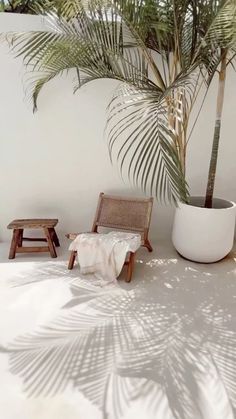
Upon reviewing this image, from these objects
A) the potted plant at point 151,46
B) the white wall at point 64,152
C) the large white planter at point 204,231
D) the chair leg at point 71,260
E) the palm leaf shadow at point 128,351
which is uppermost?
the potted plant at point 151,46

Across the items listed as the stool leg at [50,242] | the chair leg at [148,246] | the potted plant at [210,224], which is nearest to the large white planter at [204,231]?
the potted plant at [210,224]

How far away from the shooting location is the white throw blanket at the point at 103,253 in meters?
2.52

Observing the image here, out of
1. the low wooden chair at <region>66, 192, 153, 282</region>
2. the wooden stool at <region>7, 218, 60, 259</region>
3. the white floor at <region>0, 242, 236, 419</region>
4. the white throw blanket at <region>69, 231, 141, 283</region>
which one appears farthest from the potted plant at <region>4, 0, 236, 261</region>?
the wooden stool at <region>7, 218, 60, 259</region>

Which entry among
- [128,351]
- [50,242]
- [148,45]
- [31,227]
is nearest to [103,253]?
[50,242]

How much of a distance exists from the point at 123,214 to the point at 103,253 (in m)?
0.65

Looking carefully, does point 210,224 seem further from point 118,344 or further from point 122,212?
point 118,344

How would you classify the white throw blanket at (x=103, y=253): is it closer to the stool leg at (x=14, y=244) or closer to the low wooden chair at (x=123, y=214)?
the low wooden chair at (x=123, y=214)

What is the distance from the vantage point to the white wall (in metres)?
2.92

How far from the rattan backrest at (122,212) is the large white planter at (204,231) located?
1.17 ft

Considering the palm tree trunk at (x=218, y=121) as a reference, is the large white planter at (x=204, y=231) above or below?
below

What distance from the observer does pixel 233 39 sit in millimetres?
1963

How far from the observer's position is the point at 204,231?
8.87ft

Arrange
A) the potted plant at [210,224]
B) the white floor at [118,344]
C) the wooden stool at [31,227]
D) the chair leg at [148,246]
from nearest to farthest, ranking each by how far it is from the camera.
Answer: the white floor at [118,344] < the potted plant at [210,224] < the wooden stool at [31,227] < the chair leg at [148,246]

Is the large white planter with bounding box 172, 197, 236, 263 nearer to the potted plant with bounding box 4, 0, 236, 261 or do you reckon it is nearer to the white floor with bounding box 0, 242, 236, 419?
the potted plant with bounding box 4, 0, 236, 261
